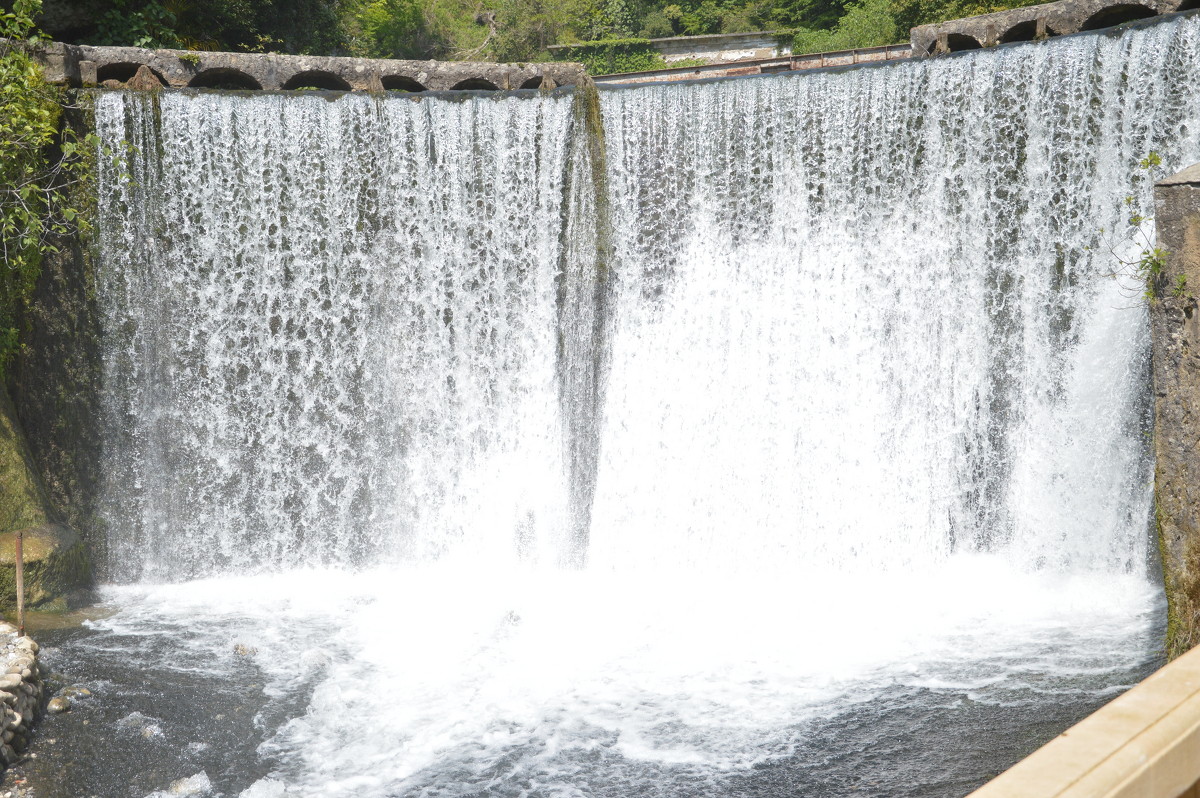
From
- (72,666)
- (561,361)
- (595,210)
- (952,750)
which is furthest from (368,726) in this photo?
(595,210)

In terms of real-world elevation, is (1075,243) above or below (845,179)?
below

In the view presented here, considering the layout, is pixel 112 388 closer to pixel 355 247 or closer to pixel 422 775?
pixel 355 247

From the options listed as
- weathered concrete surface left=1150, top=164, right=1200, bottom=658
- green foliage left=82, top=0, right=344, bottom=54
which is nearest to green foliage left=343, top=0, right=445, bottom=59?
green foliage left=82, top=0, right=344, bottom=54

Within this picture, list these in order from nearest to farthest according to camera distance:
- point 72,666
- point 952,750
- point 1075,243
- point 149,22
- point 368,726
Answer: point 952,750
point 368,726
point 72,666
point 1075,243
point 149,22

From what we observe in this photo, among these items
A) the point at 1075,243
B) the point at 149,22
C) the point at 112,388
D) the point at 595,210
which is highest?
the point at 149,22

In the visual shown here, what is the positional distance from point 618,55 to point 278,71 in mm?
14921

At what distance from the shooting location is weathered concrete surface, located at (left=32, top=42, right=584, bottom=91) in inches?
338

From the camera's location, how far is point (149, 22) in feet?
35.9

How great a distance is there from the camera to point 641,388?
346 inches

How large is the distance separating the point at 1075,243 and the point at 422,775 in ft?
18.4

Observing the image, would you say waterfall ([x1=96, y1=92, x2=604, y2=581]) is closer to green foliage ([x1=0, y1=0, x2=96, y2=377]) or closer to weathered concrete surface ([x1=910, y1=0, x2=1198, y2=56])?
green foliage ([x1=0, y1=0, x2=96, y2=377])

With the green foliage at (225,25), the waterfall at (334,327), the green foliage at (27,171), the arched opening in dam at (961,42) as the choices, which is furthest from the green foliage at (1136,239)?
the green foliage at (225,25)

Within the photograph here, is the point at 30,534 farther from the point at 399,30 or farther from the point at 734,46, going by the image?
the point at 399,30

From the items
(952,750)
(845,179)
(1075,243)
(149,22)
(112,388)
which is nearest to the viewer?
(952,750)
